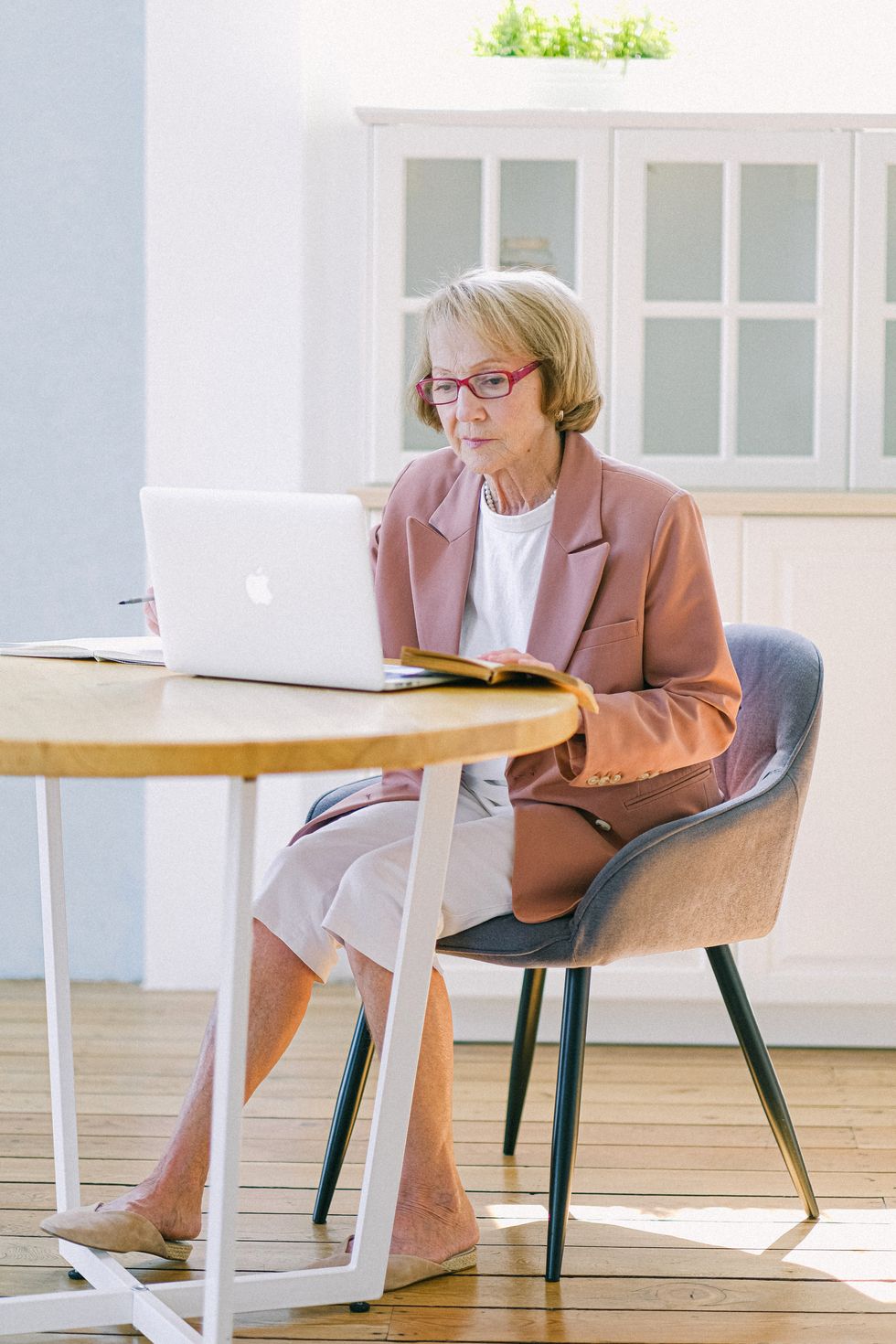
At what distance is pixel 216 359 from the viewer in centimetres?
321

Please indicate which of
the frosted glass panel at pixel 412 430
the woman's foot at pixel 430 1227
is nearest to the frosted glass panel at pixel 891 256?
the frosted glass panel at pixel 412 430

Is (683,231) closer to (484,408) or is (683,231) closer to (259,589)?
(484,408)

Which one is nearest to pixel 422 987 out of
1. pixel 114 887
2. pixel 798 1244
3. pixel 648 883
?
pixel 648 883

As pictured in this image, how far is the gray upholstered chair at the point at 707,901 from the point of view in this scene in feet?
6.24

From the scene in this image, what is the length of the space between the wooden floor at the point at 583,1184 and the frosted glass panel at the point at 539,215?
148 centimetres

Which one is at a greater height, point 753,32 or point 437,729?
point 753,32

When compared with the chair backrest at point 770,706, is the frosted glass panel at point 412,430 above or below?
above

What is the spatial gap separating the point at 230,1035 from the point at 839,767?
68.1 inches

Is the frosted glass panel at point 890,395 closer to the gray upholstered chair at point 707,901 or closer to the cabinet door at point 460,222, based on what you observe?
the cabinet door at point 460,222

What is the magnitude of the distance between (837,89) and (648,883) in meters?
2.12

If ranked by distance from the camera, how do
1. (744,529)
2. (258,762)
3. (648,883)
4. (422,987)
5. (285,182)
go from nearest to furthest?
(258,762) → (422,987) → (648,883) → (744,529) → (285,182)

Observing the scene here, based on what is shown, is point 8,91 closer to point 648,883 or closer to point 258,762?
point 648,883

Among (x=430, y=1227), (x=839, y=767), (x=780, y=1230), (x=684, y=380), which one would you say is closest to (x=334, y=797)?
(x=430, y=1227)

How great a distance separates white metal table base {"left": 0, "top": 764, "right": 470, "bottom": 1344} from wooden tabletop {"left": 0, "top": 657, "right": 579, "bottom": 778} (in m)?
0.10
